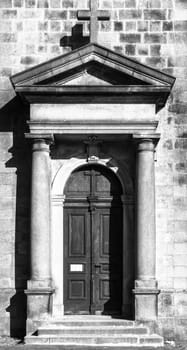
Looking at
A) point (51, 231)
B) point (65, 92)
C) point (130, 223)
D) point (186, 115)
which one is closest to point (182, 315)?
point (130, 223)

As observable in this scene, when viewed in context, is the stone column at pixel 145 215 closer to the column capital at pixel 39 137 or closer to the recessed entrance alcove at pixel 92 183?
the recessed entrance alcove at pixel 92 183

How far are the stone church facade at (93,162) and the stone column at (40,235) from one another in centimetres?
2

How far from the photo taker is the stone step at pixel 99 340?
488 inches

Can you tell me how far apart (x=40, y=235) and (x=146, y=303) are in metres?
2.23

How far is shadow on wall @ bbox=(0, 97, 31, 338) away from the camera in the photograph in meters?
13.5

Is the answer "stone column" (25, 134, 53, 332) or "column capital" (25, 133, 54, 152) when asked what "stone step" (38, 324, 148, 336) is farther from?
"column capital" (25, 133, 54, 152)

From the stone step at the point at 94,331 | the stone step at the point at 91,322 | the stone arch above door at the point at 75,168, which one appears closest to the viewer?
the stone step at the point at 94,331

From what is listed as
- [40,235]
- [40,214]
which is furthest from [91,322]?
[40,214]

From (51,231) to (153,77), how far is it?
3374 mm

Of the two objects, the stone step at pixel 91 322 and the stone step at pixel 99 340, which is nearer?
the stone step at pixel 99 340

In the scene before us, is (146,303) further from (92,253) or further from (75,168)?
(75,168)

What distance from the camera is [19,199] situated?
1374 centimetres

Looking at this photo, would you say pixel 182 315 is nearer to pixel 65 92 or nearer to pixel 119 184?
pixel 119 184

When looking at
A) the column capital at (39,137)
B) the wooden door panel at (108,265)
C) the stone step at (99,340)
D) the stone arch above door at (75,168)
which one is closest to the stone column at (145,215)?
the stone arch above door at (75,168)
